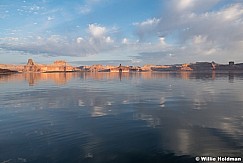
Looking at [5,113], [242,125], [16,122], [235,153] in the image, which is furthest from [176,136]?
[5,113]

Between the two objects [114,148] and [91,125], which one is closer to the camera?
[114,148]

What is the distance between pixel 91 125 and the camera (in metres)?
17.5

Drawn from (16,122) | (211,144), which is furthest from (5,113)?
(211,144)

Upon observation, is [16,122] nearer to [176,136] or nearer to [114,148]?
[114,148]

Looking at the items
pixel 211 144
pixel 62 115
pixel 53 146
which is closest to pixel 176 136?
pixel 211 144

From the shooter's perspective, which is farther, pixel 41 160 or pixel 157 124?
pixel 157 124

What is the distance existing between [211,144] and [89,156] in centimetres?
680

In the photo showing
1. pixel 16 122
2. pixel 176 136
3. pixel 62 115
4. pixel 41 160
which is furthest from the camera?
pixel 62 115

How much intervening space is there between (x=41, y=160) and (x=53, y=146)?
1813 mm

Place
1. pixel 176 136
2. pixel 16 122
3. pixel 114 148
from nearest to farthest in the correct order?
pixel 114 148 < pixel 176 136 < pixel 16 122

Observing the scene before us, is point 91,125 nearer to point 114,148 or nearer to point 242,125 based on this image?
point 114,148

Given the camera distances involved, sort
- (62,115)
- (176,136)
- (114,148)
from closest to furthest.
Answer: (114,148), (176,136), (62,115)

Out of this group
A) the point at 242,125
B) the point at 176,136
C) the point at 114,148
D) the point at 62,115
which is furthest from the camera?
the point at 62,115

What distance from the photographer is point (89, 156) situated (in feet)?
38.1
